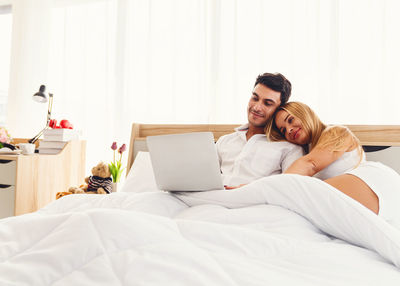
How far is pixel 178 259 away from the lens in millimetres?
561

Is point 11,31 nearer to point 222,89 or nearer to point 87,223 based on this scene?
point 222,89

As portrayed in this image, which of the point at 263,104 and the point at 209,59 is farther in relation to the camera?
the point at 209,59

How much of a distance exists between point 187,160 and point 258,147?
2.18 feet

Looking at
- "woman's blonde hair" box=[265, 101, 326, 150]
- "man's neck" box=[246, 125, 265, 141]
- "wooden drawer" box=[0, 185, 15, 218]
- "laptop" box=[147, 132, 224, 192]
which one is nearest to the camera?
"laptop" box=[147, 132, 224, 192]

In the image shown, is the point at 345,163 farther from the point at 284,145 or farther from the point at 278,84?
the point at 278,84

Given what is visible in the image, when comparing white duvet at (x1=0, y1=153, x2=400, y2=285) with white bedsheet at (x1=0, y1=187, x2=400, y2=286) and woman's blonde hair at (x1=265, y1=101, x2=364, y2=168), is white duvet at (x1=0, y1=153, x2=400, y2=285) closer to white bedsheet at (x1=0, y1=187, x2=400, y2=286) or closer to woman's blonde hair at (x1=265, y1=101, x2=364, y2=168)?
white bedsheet at (x1=0, y1=187, x2=400, y2=286)

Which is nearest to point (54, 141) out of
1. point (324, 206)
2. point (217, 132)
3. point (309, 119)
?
point (217, 132)

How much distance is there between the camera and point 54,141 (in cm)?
258

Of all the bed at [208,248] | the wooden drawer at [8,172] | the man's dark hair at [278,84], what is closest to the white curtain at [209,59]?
the man's dark hair at [278,84]

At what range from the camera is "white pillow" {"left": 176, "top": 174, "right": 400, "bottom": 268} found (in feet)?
2.71

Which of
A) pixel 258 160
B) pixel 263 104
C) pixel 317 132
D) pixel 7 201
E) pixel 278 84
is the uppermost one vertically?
pixel 278 84

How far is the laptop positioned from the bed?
0.17m

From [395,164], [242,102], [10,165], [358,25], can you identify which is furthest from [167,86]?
[395,164]

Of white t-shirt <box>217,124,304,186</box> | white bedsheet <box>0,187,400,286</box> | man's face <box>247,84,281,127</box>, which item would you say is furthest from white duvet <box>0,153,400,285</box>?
man's face <box>247,84,281,127</box>
